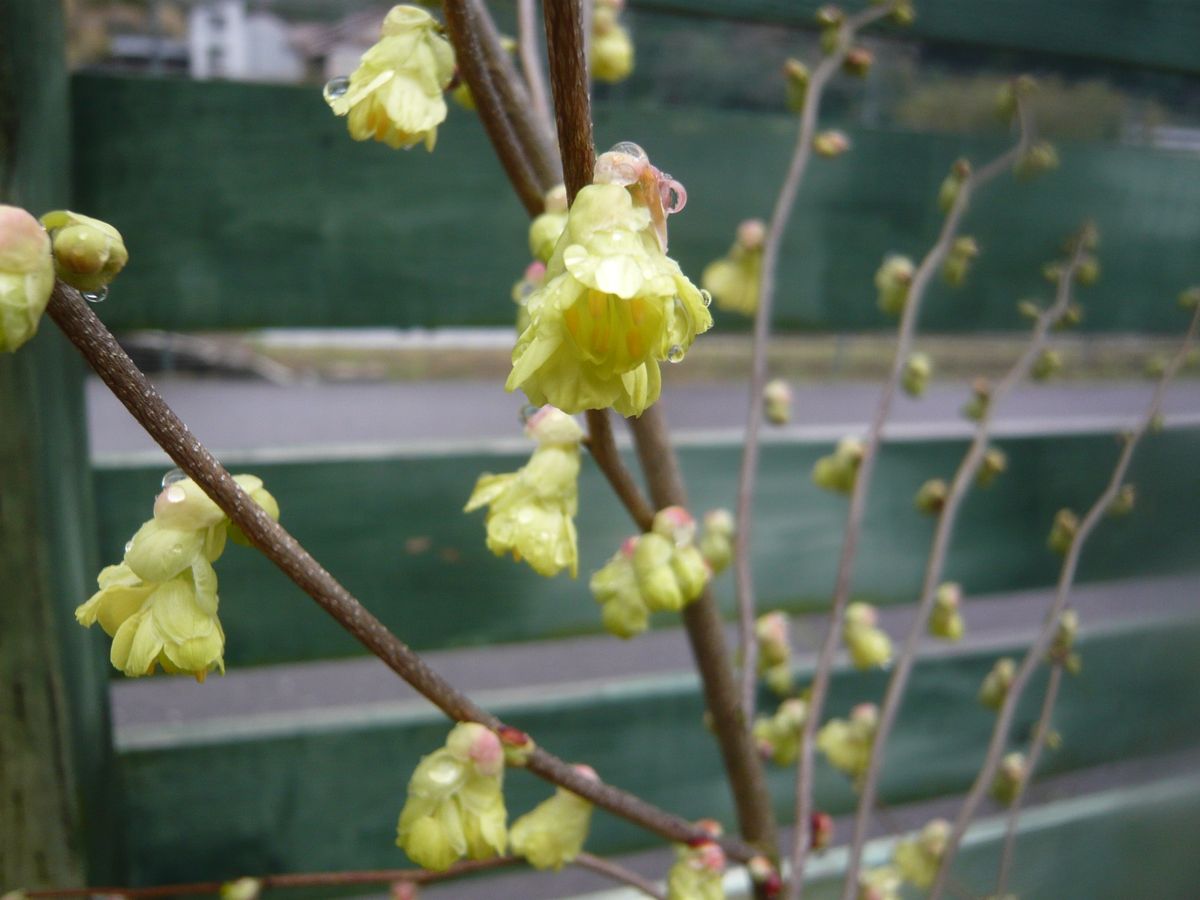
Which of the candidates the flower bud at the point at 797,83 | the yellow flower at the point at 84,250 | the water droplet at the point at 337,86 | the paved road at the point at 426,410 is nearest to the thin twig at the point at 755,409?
the flower bud at the point at 797,83

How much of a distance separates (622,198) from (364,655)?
72 centimetres

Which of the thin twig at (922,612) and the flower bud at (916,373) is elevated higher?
the flower bud at (916,373)

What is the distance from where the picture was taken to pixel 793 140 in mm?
911

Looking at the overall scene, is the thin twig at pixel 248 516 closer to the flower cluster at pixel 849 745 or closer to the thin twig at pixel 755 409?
the thin twig at pixel 755 409

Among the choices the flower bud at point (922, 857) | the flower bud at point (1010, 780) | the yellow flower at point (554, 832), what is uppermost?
the yellow flower at point (554, 832)

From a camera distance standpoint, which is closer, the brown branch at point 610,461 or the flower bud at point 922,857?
the brown branch at point 610,461

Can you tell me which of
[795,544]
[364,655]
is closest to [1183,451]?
[795,544]

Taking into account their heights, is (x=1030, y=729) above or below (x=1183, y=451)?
below

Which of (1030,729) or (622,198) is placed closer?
(622,198)

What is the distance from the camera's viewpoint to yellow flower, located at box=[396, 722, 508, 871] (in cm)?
38

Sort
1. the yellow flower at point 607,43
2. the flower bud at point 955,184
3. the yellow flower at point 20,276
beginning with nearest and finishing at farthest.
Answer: the yellow flower at point 20,276 < the yellow flower at point 607,43 < the flower bud at point 955,184

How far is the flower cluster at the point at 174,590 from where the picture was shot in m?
0.31

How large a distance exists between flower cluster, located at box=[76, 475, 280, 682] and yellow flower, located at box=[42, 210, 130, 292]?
Answer: 90mm

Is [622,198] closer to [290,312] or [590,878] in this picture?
[290,312]
